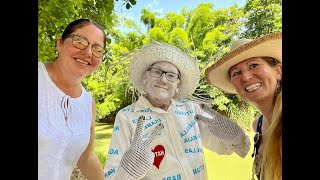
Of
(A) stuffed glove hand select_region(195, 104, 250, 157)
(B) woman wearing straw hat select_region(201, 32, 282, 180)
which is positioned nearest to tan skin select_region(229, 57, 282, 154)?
(B) woman wearing straw hat select_region(201, 32, 282, 180)

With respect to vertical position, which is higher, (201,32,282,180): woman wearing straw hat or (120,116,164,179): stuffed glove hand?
(201,32,282,180): woman wearing straw hat

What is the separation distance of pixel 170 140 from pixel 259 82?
1.56 feet

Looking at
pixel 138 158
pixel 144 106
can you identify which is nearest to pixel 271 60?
pixel 144 106

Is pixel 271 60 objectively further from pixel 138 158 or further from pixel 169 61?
pixel 138 158

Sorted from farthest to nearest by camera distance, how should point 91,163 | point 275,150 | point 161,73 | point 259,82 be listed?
point 91,163, point 161,73, point 259,82, point 275,150

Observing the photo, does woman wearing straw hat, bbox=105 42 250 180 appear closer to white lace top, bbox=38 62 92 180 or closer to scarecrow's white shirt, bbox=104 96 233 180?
scarecrow's white shirt, bbox=104 96 233 180

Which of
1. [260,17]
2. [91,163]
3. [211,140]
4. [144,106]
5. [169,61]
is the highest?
[260,17]

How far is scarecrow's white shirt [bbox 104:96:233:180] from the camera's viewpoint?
4.47ft

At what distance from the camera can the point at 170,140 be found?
1.43 m

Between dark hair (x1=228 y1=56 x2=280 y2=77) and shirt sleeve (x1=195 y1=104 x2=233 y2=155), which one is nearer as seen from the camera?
dark hair (x1=228 y1=56 x2=280 y2=77)

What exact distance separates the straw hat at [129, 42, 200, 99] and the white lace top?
0.34 metres
